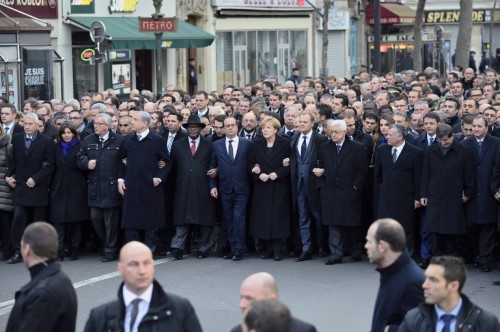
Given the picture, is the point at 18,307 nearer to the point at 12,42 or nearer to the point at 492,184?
the point at 492,184

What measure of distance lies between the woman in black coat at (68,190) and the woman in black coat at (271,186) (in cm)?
229

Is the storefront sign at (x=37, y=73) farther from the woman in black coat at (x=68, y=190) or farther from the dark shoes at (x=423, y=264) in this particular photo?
the dark shoes at (x=423, y=264)

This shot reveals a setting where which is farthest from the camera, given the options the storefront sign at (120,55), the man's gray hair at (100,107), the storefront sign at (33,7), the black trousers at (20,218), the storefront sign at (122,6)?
the storefront sign at (122,6)

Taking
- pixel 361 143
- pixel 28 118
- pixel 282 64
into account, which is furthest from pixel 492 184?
pixel 282 64

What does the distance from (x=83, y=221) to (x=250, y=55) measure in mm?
30970

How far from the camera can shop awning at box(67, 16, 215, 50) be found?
1426 inches

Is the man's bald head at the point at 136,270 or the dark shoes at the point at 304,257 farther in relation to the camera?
the dark shoes at the point at 304,257

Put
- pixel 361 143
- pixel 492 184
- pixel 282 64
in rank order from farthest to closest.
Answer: pixel 282 64 → pixel 361 143 → pixel 492 184

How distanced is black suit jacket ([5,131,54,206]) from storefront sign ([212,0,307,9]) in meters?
28.4

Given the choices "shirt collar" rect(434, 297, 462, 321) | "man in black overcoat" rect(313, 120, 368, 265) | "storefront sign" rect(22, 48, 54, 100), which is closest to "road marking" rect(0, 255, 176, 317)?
"man in black overcoat" rect(313, 120, 368, 265)

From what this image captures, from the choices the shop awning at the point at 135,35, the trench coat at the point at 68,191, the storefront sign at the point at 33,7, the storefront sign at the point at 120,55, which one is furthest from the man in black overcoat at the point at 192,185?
the storefront sign at the point at 120,55

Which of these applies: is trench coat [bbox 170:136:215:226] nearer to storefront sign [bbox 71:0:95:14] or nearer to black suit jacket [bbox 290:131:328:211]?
black suit jacket [bbox 290:131:328:211]

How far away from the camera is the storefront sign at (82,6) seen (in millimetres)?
36656

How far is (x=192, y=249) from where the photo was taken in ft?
56.2
